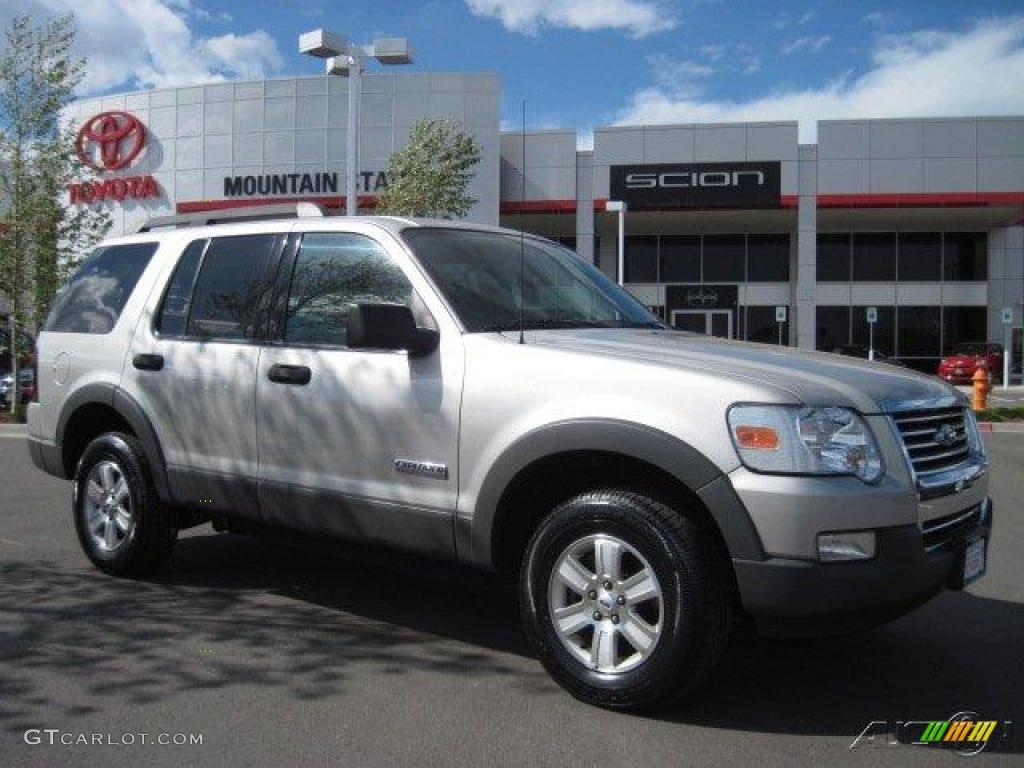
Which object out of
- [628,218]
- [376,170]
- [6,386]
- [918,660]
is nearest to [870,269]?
[628,218]

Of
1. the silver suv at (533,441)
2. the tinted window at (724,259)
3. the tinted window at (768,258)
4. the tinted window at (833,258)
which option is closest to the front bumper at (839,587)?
the silver suv at (533,441)

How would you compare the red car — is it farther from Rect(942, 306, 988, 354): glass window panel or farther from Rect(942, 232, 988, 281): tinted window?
Rect(942, 232, 988, 281): tinted window

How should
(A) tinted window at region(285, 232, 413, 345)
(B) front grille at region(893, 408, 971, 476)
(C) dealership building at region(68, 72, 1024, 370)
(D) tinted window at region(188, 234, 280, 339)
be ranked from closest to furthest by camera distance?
1. (B) front grille at region(893, 408, 971, 476)
2. (A) tinted window at region(285, 232, 413, 345)
3. (D) tinted window at region(188, 234, 280, 339)
4. (C) dealership building at region(68, 72, 1024, 370)

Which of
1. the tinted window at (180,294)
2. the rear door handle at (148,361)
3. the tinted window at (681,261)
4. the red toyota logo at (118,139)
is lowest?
the rear door handle at (148,361)

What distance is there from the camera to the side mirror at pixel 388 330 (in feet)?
12.2

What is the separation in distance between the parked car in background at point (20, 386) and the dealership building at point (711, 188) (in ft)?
38.8

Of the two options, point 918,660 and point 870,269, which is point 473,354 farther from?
point 870,269

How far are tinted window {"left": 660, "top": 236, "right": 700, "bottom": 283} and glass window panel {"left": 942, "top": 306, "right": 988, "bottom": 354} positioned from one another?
9163 millimetres

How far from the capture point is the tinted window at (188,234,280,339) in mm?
4750

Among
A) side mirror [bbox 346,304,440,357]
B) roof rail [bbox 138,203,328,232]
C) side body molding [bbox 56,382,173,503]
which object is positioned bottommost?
side body molding [bbox 56,382,173,503]

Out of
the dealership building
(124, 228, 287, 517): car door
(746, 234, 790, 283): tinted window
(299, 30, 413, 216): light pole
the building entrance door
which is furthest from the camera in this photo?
(746, 234, 790, 283): tinted window

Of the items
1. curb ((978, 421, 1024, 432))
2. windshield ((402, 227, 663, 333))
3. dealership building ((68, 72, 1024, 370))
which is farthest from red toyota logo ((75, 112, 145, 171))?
windshield ((402, 227, 663, 333))

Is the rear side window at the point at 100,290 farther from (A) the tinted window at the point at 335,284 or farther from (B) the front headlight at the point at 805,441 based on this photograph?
(B) the front headlight at the point at 805,441

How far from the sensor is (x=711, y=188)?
101 feet
